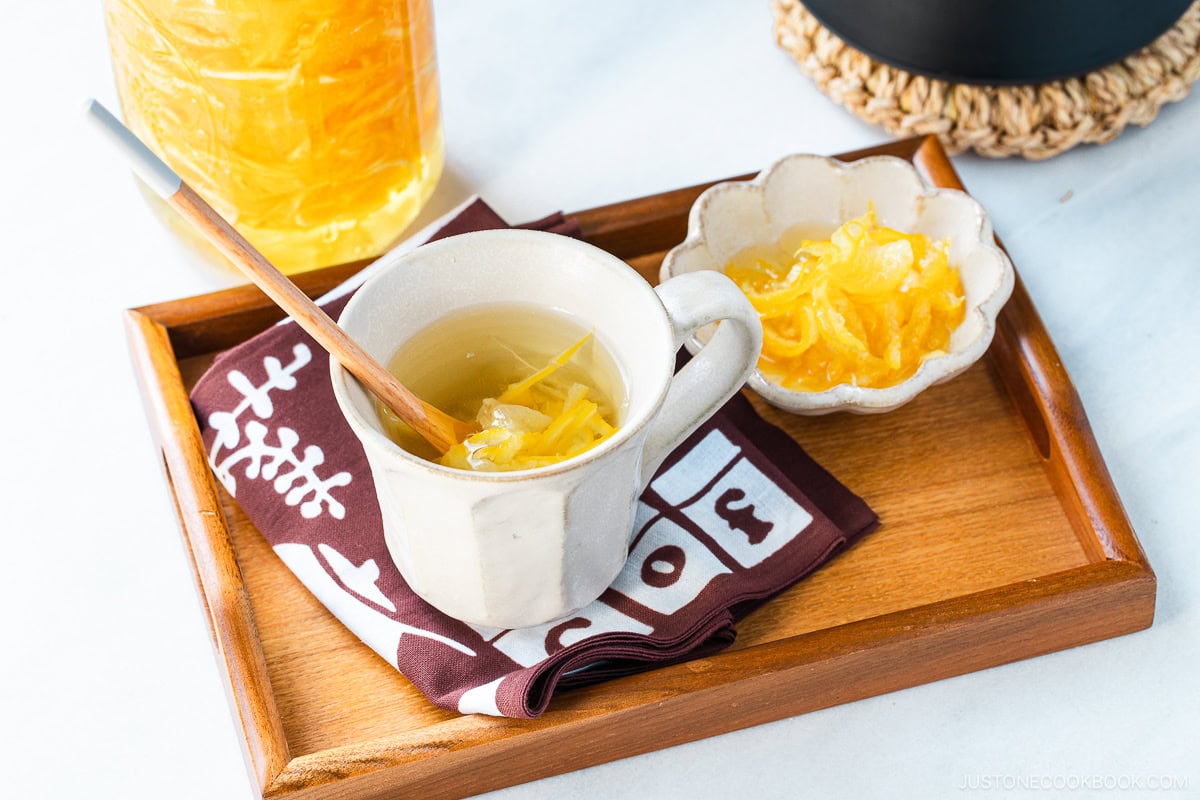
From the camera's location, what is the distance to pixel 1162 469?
82 cm

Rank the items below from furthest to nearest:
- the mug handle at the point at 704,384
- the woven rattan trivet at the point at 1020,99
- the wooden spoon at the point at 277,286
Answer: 1. the woven rattan trivet at the point at 1020,99
2. the mug handle at the point at 704,384
3. the wooden spoon at the point at 277,286

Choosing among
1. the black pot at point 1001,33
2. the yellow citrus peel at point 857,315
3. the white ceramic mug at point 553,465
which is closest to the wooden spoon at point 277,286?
the white ceramic mug at point 553,465

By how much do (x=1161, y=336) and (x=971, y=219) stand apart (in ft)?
0.59

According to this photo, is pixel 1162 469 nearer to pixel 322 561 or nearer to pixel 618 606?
pixel 618 606

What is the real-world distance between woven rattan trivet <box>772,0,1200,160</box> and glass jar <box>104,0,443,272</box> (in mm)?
323

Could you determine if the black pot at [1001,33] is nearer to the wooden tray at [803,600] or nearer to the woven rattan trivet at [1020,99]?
the woven rattan trivet at [1020,99]

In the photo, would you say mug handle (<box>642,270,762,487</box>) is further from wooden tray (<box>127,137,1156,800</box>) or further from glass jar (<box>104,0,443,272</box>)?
glass jar (<box>104,0,443,272</box>)

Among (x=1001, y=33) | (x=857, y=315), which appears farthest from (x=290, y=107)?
(x=1001, y=33)

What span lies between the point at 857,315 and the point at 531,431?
0.84ft

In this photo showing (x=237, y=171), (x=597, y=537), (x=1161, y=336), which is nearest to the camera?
(x=597, y=537)

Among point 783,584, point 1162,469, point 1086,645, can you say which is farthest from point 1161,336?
point 783,584

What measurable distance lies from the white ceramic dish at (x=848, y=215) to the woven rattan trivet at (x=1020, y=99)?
12 centimetres

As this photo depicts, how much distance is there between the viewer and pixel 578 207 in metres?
0.97

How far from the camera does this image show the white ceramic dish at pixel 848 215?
0.80 m
